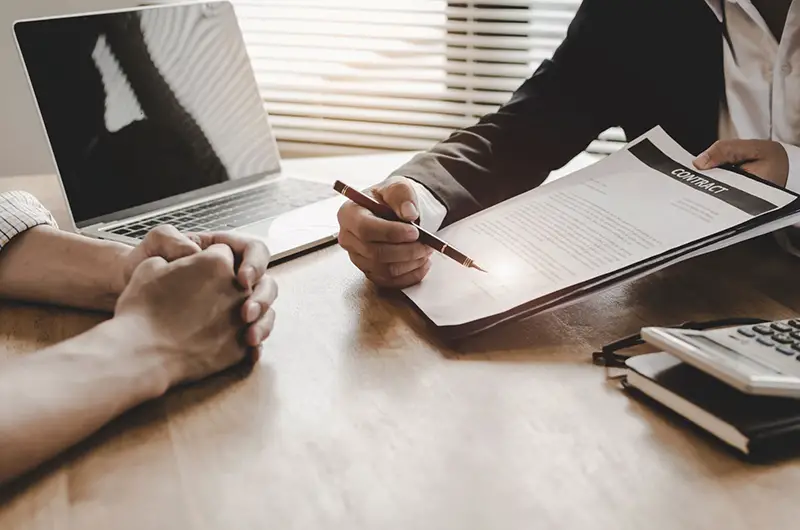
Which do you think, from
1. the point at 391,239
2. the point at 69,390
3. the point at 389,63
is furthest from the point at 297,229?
the point at 389,63

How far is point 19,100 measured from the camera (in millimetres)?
1761

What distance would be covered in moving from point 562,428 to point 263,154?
87 cm

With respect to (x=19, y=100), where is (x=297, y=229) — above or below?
below

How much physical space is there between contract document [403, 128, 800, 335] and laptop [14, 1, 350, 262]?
250 mm

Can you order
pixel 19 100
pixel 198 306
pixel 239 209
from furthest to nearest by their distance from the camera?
pixel 19 100, pixel 239 209, pixel 198 306

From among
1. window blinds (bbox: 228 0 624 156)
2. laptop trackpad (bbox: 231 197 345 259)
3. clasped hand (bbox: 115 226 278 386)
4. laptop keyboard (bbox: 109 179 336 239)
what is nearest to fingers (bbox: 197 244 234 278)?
clasped hand (bbox: 115 226 278 386)

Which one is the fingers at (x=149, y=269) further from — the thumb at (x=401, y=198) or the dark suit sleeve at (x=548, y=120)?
the dark suit sleeve at (x=548, y=120)

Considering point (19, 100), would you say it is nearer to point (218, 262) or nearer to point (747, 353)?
point (218, 262)

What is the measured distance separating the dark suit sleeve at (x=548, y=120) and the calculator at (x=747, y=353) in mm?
463

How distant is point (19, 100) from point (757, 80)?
1.49m

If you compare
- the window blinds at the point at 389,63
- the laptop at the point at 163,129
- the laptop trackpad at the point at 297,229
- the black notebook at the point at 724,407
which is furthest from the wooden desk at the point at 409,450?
the window blinds at the point at 389,63

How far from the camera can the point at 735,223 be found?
0.74 m

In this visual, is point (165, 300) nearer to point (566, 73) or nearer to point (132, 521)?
point (132, 521)

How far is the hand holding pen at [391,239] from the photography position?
839 mm
